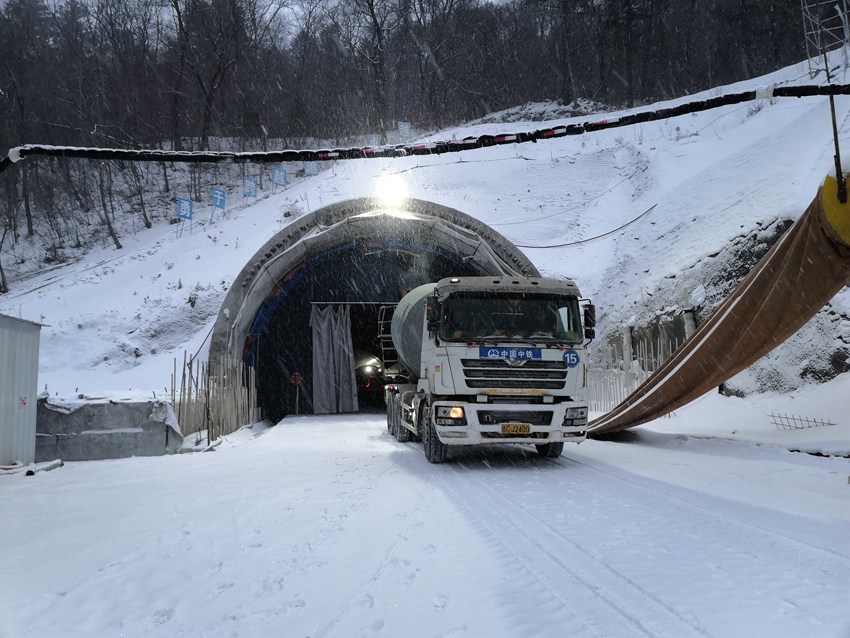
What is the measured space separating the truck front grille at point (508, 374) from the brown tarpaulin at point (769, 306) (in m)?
2.68

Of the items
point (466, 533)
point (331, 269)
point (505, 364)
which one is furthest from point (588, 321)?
point (331, 269)

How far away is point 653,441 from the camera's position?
12.0 meters

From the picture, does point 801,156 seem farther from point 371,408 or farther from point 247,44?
point 247,44

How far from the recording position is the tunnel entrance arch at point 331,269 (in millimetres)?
18688

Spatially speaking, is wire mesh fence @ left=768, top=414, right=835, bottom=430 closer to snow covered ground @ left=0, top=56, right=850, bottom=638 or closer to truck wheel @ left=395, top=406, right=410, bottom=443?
snow covered ground @ left=0, top=56, right=850, bottom=638

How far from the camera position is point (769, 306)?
9.01 meters

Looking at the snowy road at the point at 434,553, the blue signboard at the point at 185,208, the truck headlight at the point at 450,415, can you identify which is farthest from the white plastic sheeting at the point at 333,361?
the truck headlight at the point at 450,415

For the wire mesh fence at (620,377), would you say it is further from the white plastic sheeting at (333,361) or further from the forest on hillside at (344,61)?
the forest on hillside at (344,61)

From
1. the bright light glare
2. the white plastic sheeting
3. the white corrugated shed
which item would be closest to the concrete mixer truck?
the white corrugated shed

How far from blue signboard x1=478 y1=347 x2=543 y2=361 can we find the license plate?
1.02 meters

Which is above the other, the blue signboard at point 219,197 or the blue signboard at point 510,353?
the blue signboard at point 219,197

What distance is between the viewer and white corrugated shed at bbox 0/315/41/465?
9.47 meters

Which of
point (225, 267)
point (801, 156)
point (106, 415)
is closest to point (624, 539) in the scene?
point (106, 415)

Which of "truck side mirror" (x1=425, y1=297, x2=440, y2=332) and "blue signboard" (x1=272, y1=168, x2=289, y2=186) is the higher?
"blue signboard" (x1=272, y1=168, x2=289, y2=186)
